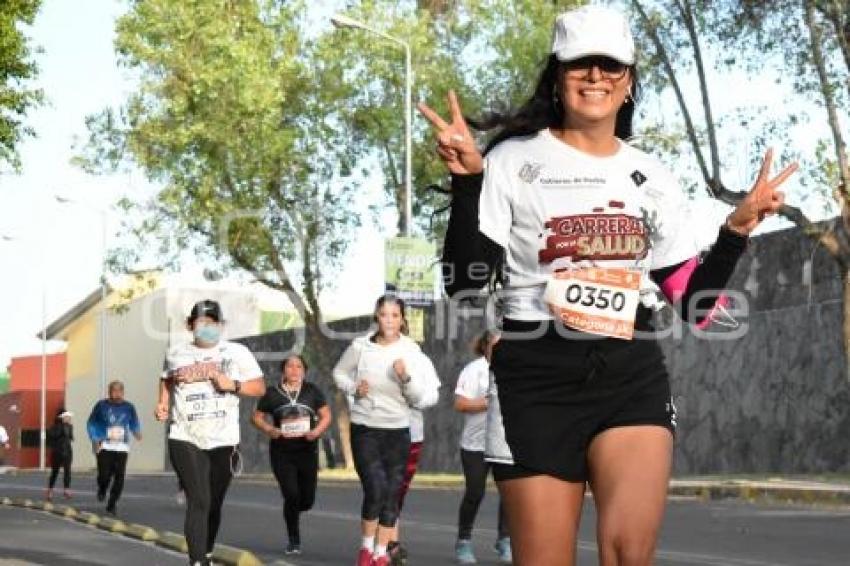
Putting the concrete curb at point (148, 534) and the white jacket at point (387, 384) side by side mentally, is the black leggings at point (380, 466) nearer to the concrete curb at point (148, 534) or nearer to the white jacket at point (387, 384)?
the white jacket at point (387, 384)

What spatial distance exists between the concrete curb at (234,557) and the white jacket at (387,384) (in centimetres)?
112

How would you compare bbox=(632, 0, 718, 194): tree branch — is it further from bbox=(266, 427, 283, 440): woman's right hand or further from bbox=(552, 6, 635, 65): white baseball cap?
bbox=(552, 6, 635, 65): white baseball cap

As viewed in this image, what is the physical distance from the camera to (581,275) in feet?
16.3

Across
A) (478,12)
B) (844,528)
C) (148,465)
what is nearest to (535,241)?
(844,528)

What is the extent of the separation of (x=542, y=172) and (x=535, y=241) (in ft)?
0.61

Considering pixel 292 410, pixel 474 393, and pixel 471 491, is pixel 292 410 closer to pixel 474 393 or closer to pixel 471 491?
pixel 474 393

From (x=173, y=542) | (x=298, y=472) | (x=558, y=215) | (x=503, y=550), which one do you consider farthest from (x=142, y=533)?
(x=558, y=215)

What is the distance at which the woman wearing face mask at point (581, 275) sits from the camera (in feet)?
15.5

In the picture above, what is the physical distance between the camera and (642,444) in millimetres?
4738

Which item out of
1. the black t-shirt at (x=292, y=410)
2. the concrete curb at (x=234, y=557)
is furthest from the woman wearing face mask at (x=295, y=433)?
the concrete curb at (x=234, y=557)

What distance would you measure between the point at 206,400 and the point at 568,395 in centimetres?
702

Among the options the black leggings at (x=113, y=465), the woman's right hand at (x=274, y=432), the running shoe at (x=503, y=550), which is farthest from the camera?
the black leggings at (x=113, y=465)

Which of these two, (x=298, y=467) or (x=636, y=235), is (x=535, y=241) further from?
(x=298, y=467)

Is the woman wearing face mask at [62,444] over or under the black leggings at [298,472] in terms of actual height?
over
